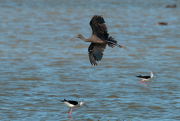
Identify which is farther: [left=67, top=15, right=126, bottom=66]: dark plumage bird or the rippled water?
the rippled water

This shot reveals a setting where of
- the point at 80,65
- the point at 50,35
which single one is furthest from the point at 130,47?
the point at 50,35

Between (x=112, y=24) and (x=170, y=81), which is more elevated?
(x=112, y=24)

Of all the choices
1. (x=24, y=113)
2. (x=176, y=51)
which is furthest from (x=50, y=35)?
(x=24, y=113)

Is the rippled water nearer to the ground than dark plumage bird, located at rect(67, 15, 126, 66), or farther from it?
nearer to the ground

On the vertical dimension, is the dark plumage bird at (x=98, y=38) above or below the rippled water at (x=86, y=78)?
above

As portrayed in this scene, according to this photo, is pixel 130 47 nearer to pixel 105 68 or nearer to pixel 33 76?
pixel 105 68

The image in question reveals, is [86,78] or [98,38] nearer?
[98,38]

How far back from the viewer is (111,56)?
27875 millimetres

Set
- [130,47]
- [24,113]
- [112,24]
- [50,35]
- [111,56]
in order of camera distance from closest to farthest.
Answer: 1. [24,113]
2. [111,56]
3. [130,47]
4. [50,35]
5. [112,24]

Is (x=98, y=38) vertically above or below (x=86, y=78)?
above

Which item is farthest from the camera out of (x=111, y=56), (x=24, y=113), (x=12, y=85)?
(x=111, y=56)

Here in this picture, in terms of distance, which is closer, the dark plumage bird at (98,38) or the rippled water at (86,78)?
the dark plumage bird at (98,38)

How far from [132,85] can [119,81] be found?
0.75m

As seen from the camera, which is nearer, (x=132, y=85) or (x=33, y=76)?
(x=132, y=85)
